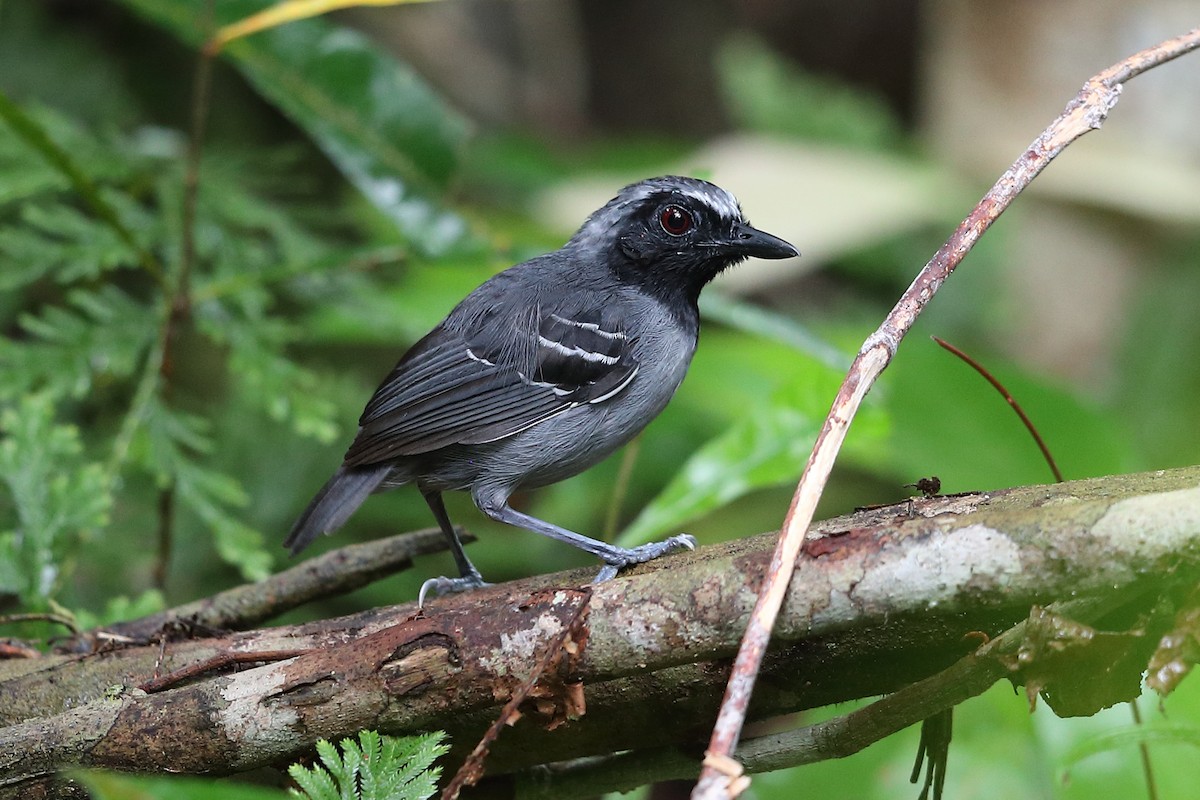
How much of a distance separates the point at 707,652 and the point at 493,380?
5.00 ft

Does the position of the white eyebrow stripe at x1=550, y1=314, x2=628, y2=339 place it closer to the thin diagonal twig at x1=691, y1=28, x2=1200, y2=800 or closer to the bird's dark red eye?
the bird's dark red eye

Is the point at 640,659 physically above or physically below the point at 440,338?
below

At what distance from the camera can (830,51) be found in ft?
38.5

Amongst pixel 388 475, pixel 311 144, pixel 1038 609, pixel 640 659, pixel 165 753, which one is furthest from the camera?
pixel 311 144

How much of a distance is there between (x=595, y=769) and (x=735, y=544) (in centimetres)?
59

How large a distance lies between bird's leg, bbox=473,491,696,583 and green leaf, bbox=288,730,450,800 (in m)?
0.59

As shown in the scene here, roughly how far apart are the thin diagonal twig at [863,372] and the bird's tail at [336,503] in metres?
1.56

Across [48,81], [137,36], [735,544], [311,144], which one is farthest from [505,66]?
[735,544]

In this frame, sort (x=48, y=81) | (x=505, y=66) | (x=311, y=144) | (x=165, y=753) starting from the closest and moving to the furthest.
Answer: (x=165, y=753) → (x=48, y=81) → (x=311, y=144) → (x=505, y=66)

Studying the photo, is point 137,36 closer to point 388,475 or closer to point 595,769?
point 388,475

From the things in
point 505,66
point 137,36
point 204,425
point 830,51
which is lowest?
point 204,425

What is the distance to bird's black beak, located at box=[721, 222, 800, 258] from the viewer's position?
337 cm

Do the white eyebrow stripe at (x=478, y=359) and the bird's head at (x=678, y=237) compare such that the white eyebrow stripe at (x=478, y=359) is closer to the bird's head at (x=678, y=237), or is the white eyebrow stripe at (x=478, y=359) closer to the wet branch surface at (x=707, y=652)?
the bird's head at (x=678, y=237)

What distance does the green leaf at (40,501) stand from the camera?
3.13m
